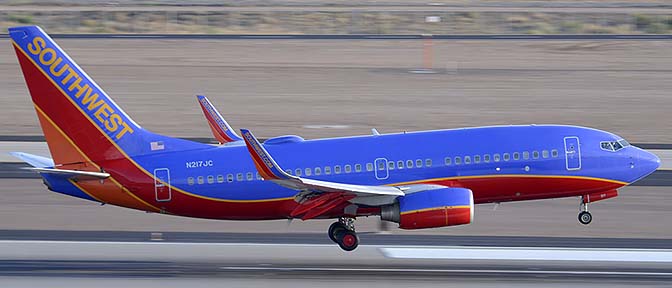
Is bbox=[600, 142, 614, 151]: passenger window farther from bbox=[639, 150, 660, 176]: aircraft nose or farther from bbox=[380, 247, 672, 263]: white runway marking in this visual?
bbox=[380, 247, 672, 263]: white runway marking

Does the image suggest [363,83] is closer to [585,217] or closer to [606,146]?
[585,217]

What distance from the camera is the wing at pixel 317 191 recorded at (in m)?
28.4

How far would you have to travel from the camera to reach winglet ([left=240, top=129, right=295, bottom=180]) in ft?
92.2

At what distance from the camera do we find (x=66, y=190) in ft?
105

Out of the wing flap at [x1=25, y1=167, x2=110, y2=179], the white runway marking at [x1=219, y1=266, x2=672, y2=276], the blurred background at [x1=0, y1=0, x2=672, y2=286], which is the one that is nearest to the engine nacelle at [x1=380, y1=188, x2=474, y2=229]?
the white runway marking at [x1=219, y1=266, x2=672, y2=276]

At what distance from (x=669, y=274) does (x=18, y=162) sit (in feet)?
94.7

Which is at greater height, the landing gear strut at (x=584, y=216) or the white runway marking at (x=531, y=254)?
the landing gear strut at (x=584, y=216)

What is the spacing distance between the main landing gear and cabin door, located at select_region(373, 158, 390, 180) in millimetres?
1565

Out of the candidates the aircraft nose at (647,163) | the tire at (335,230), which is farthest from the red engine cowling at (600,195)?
the tire at (335,230)

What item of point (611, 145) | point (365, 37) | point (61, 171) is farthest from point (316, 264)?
point (365, 37)

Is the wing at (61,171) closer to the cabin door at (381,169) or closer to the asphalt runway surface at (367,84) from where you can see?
the cabin door at (381,169)

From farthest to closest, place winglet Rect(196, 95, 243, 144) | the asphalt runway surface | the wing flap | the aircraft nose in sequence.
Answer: the asphalt runway surface → winglet Rect(196, 95, 243, 144) → the aircraft nose → the wing flap

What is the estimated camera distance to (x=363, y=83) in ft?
234

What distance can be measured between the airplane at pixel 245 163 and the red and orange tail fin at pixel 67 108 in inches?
1.2
